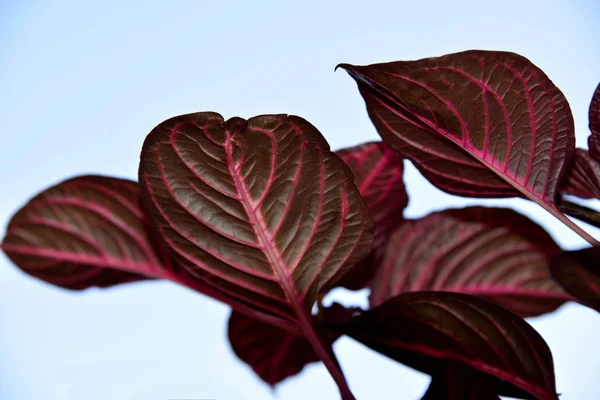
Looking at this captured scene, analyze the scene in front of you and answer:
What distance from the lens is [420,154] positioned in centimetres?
46

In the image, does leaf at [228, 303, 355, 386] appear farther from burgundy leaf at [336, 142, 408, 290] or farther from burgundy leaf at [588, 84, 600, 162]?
burgundy leaf at [588, 84, 600, 162]

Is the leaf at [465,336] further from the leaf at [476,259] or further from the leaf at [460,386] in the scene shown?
the leaf at [476,259]

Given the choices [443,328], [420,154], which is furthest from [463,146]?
[443,328]

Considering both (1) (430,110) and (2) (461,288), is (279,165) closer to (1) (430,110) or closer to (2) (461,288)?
(1) (430,110)

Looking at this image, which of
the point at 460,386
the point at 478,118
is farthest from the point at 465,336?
the point at 478,118

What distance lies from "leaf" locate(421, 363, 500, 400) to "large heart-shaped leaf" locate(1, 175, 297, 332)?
0.13 meters

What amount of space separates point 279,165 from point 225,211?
0.06 m

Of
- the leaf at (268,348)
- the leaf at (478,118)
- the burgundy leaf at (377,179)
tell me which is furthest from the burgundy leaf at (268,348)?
the leaf at (478,118)

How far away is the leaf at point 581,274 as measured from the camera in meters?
0.36

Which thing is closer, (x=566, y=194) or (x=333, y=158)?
(x=333, y=158)

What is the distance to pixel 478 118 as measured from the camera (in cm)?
41

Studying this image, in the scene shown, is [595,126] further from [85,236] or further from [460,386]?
[85,236]

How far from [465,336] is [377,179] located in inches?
7.8

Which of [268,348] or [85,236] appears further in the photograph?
[268,348]
